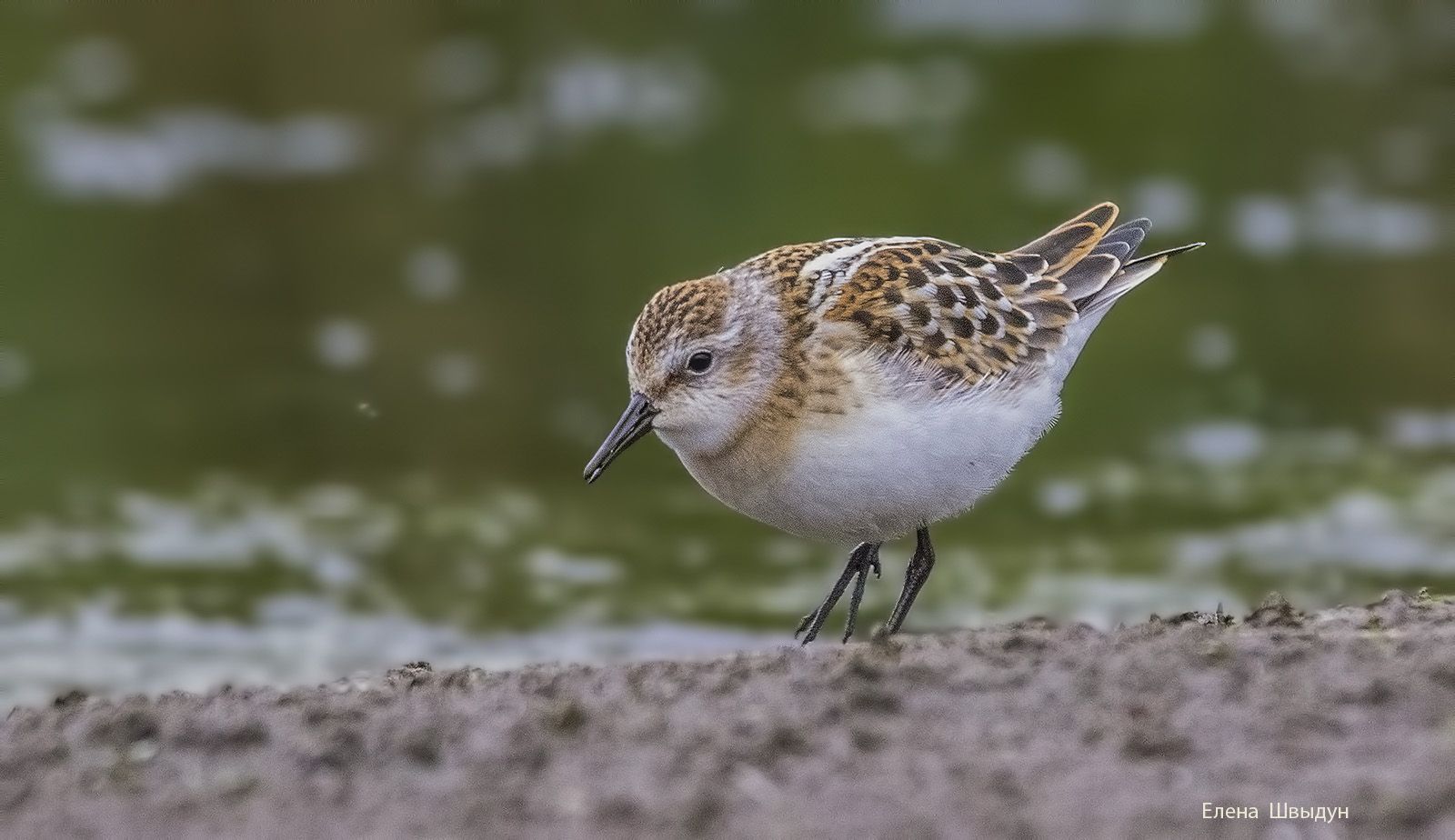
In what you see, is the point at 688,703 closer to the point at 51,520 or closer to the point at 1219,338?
the point at 51,520

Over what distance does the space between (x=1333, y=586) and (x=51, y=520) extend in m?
5.73

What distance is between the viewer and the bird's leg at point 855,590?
6875mm

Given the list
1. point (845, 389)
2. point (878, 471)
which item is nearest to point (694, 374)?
point (845, 389)

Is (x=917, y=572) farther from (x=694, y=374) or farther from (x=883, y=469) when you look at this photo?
(x=694, y=374)

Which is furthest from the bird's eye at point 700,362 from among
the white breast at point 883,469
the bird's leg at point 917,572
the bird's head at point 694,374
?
the bird's leg at point 917,572

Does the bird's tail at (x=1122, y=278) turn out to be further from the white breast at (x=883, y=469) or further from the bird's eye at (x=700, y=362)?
the bird's eye at (x=700, y=362)

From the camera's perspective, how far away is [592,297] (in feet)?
37.8

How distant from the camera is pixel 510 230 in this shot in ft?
41.1

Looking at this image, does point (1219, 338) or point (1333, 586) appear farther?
point (1219, 338)

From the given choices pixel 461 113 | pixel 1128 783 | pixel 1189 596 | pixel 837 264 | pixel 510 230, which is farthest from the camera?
pixel 461 113

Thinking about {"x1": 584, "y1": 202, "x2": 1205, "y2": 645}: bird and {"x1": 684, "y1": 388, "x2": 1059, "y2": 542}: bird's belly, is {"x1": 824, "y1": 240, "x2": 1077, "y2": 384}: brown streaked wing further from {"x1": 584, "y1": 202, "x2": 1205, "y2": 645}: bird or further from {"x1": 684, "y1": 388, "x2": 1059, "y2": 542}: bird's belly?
{"x1": 684, "y1": 388, "x2": 1059, "y2": 542}: bird's belly

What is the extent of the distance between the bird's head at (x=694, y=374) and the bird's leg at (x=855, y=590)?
0.85 meters

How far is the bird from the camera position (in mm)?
6105

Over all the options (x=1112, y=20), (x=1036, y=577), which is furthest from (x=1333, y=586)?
(x=1112, y=20)
